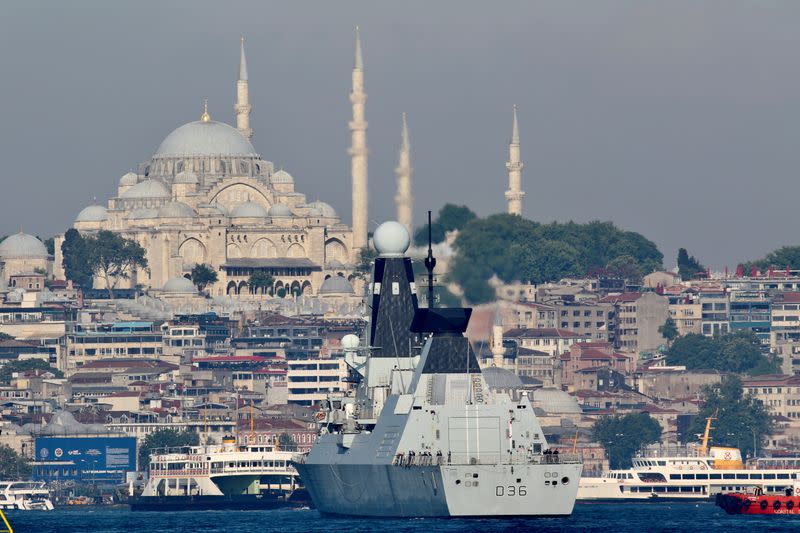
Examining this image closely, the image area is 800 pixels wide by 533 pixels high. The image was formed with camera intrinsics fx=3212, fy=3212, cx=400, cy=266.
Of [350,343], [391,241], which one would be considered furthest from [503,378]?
[391,241]

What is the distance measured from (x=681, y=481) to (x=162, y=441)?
3957 centimetres

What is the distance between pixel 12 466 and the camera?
166750mm

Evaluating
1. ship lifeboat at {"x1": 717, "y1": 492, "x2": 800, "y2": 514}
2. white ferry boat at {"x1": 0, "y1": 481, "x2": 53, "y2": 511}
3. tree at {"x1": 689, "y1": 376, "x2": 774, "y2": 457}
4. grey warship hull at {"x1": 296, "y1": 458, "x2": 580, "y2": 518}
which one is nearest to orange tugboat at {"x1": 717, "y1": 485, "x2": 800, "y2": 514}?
ship lifeboat at {"x1": 717, "y1": 492, "x2": 800, "y2": 514}

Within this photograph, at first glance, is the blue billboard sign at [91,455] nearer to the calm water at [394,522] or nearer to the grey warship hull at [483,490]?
the calm water at [394,522]

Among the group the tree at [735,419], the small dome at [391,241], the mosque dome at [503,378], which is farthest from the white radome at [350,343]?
the tree at [735,419]

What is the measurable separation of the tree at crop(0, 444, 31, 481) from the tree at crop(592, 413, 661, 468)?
1283 inches

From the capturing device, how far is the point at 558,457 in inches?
3708

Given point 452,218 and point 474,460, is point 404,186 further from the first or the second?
point 474,460

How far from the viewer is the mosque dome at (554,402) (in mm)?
186625

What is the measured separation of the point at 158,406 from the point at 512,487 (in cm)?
9647

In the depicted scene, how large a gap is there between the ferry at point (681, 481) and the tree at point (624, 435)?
1336 inches

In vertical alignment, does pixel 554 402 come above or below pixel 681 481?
above

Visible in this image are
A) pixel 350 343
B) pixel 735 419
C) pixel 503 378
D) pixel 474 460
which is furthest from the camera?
pixel 735 419

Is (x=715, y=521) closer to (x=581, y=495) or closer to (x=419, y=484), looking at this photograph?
(x=419, y=484)
